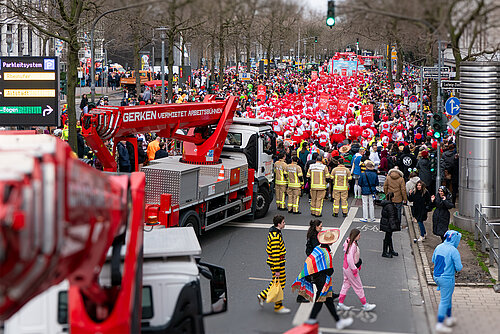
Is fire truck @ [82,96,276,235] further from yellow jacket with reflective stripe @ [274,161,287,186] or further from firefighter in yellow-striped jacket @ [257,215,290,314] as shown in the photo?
firefighter in yellow-striped jacket @ [257,215,290,314]

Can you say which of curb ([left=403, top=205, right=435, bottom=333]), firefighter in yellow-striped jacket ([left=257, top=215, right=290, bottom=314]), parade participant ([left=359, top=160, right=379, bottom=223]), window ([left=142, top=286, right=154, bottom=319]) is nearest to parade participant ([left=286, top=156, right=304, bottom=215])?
parade participant ([left=359, top=160, right=379, bottom=223])

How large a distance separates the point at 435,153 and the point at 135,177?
1563 cm

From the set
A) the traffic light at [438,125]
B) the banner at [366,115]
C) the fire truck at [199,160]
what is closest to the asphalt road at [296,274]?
the fire truck at [199,160]

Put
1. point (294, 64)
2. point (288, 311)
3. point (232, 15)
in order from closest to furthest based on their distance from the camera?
point (232, 15)
point (288, 311)
point (294, 64)

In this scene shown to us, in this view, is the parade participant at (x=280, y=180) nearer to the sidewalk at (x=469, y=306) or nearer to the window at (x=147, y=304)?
the sidewalk at (x=469, y=306)

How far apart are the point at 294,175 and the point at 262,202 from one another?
1.09m

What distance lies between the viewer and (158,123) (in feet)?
50.7

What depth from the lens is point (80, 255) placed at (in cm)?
431

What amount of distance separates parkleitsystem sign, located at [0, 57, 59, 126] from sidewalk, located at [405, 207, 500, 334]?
9.76 meters

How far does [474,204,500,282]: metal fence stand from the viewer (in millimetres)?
13164

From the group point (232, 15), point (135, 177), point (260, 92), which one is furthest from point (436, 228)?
point (260, 92)

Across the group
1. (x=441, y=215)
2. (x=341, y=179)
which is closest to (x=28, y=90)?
(x=341, y=179)

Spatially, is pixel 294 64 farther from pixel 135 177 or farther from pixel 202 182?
pixel 135 177

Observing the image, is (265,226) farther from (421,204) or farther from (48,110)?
(48,110)
